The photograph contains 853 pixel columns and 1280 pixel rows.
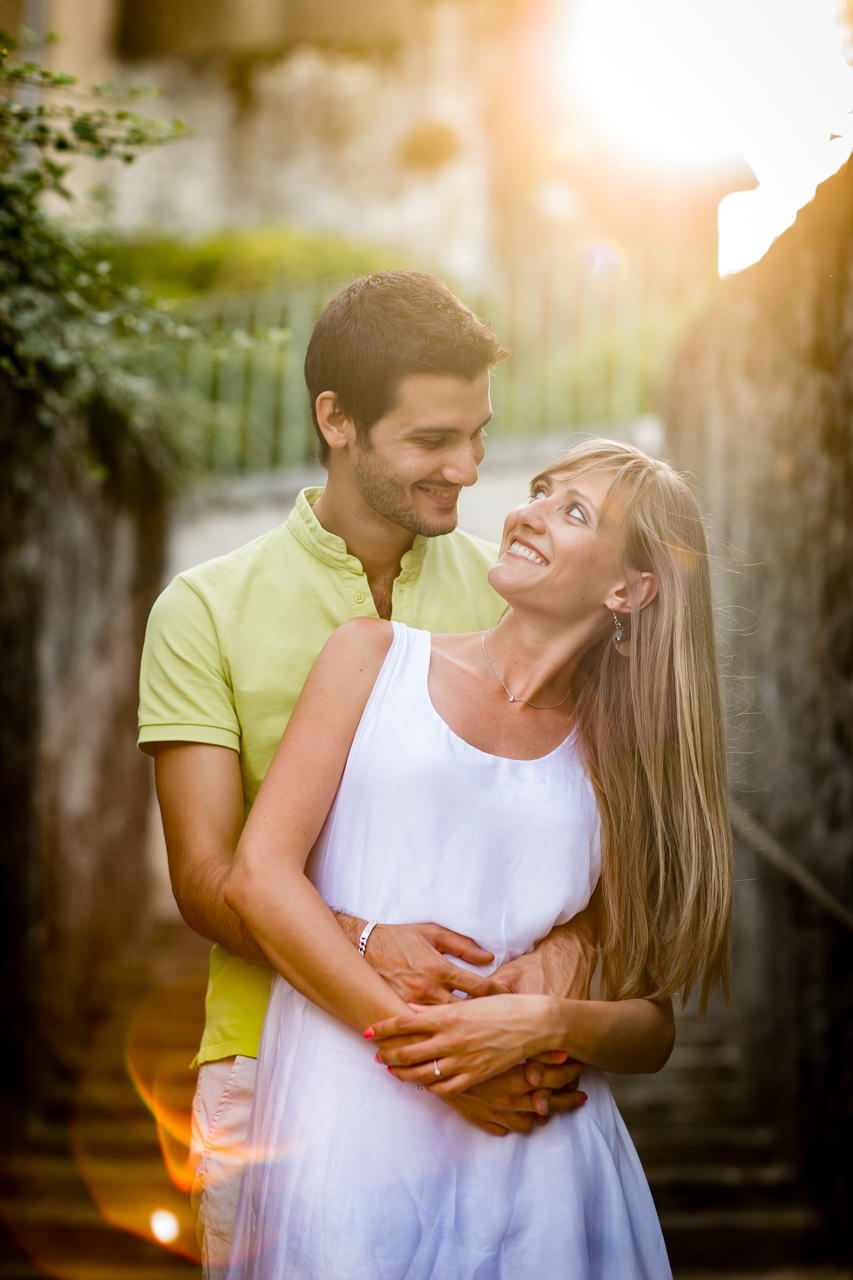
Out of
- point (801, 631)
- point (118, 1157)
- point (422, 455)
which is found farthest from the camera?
point (118, 1157)

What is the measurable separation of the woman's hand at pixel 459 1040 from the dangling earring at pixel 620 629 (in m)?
0.68

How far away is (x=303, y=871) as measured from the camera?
6.44ft

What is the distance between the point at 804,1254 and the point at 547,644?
2520 mm

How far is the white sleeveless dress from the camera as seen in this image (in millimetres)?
1845

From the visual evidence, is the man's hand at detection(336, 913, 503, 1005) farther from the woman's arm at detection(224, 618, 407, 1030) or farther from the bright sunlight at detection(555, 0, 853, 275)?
the bright sunlight at detection(555, 0, 853, 275)

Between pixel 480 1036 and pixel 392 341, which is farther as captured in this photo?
pixel 392 341

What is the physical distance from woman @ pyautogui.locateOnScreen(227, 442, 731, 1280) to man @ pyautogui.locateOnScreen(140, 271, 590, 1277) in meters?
0.07

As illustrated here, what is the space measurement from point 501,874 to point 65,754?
3.54 m

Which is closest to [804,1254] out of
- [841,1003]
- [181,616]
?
[841,1003]

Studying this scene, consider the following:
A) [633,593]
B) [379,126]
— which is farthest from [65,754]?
[379,126]

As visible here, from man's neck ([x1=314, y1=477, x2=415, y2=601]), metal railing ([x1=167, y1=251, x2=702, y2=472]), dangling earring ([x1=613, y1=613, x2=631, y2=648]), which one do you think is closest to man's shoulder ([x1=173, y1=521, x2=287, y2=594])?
man's neck ([x1=314, y1=477, x2=415, y2=601])

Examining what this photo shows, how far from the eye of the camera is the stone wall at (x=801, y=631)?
347cm

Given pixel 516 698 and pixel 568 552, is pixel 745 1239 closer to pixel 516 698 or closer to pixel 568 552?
pixel 516 698

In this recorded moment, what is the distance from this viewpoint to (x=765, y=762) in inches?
176
